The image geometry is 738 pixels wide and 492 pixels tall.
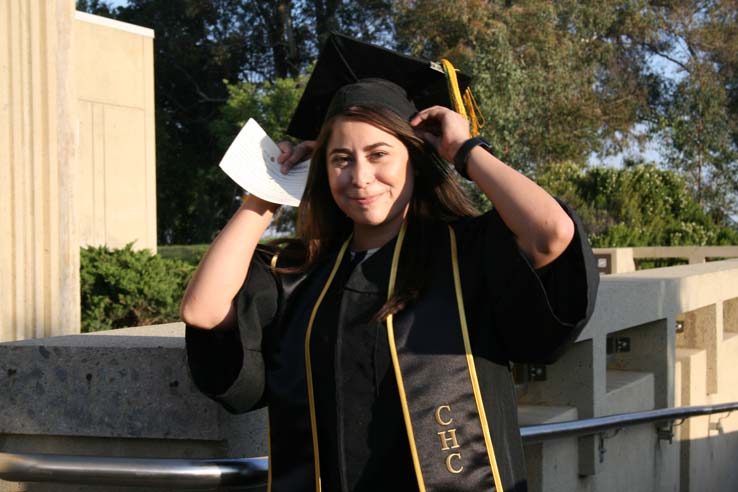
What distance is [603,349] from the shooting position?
4.19 metres

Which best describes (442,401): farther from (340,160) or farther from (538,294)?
(340,160)

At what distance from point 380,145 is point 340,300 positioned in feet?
1.10

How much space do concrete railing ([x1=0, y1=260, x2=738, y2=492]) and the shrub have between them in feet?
15.9

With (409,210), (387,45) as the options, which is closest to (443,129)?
(409,210)

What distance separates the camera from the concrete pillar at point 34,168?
5949 mm

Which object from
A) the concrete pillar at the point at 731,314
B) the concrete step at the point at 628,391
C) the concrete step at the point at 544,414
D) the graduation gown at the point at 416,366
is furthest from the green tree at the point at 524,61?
the graduation gown at the point at 416,366

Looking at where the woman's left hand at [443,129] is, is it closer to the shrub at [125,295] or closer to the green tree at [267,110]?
the shrub at [125,295]

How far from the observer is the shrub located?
9.20 metres

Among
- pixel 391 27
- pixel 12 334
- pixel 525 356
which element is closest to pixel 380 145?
pixel 525 356

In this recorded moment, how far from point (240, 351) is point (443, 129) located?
0.64 meters

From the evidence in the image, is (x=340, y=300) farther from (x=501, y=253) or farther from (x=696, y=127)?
(x=696, y=127)

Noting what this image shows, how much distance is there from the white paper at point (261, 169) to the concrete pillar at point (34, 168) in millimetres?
4025

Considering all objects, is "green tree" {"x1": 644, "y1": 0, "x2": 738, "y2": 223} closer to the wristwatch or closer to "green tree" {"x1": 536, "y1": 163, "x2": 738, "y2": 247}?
"green tree" {"x1": 536, "y1": 163, "x2": 738, "y2": 247}

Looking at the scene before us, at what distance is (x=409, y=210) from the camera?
215cm
